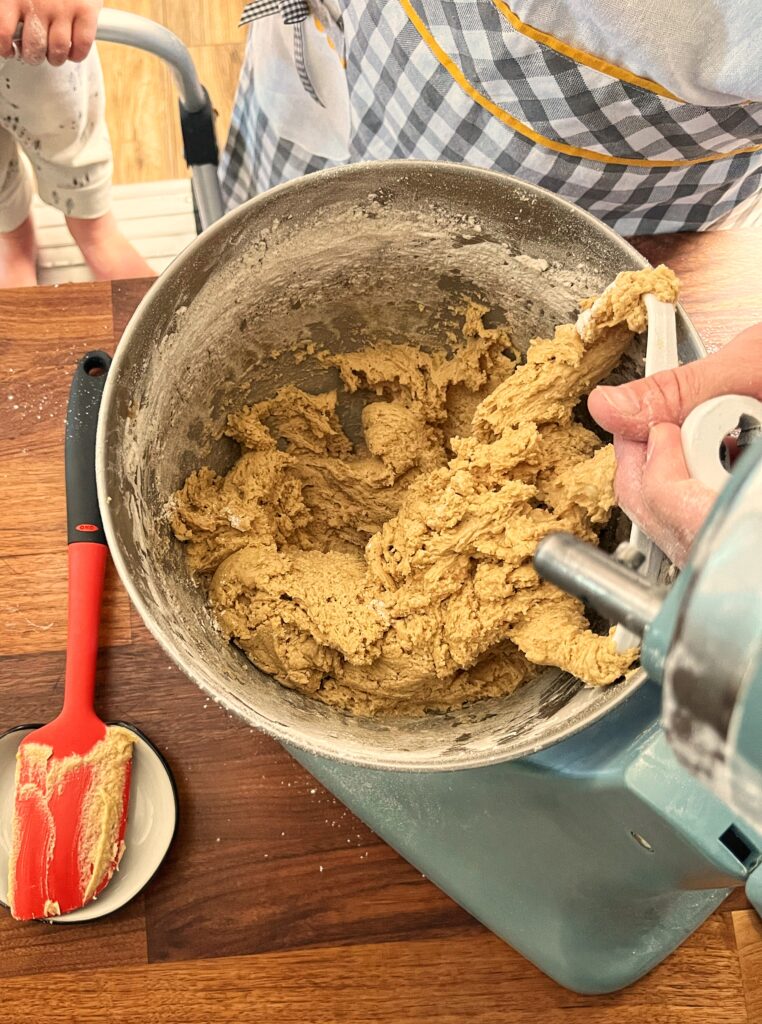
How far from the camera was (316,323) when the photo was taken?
726mm

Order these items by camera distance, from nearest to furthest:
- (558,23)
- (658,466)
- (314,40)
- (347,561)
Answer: (658,466), (558,23), (347,561), (314,40)

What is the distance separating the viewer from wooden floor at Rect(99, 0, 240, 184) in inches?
59.0

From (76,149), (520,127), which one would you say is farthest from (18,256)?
(520,127)

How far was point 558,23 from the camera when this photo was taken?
0.60 m

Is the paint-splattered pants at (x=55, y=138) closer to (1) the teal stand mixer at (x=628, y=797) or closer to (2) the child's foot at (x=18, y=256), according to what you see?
(2) the child's foot at (x=18, y=256)

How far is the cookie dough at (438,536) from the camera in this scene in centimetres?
61

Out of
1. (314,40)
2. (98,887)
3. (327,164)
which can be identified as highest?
(314,40)

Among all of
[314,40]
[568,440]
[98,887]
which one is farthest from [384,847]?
[314,40]

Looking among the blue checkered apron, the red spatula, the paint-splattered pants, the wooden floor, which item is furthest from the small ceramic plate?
the wooden floor

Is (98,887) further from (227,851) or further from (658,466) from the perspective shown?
(658,466)

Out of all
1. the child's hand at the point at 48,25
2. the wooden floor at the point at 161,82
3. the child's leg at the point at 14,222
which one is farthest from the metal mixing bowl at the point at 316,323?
the wooden floor at the point at 161,82

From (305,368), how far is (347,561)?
180mm

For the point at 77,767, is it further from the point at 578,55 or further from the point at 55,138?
the point at 55,138

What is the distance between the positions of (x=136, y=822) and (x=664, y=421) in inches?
21.9
